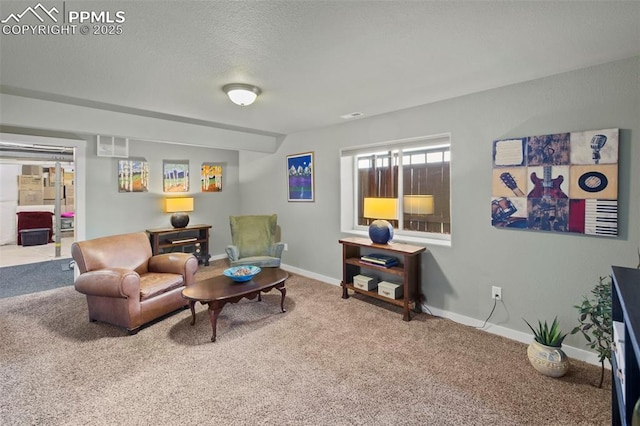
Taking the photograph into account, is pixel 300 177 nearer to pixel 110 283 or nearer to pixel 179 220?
pixel 179 220

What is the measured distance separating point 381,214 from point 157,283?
2478 mm

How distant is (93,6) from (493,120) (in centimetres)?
299

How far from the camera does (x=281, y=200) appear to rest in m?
4.98

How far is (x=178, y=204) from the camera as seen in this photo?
16.4 feet

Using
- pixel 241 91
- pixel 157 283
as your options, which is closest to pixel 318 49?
pixel 241 91

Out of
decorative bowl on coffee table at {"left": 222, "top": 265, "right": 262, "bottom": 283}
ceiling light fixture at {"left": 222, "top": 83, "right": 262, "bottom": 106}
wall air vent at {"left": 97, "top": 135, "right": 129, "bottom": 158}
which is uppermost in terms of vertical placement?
ceiling light fixture at {"left": 222, "top": 83, "right": 262, "bottom": 106}

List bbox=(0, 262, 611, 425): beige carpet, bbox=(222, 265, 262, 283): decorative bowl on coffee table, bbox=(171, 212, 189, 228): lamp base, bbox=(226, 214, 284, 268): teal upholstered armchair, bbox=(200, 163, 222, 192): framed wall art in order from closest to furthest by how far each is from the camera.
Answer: bbox=(0, 262, 611, 425): beige carpet
bbox=(222, 265, 262, 283): decorative bowl on coffee table
bbox=(226, 214, 284, 268): teal upholstered armchair
bbox=(171, 212, 189, 228): lamp base
bbox=(200, 163, 222, 192): framed wall art

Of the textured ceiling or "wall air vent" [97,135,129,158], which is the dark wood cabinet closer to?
the textured ceiling

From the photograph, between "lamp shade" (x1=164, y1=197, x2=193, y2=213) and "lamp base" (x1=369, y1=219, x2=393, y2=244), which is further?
"lamp shade" (x1=164, y1=197, x2=193, y2=213)

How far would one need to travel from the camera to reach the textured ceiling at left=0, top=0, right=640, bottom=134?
1.53 meters

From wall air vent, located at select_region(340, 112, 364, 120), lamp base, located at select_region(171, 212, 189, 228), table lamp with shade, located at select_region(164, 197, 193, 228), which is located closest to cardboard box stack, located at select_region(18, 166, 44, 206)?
table lamp with shade, located at select_region(164, 197, 193, 228)

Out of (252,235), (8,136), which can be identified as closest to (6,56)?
(8,136)

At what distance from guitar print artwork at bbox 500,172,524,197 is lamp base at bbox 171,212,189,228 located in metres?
4.67

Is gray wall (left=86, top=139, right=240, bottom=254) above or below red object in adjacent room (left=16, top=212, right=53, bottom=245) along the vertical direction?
above
